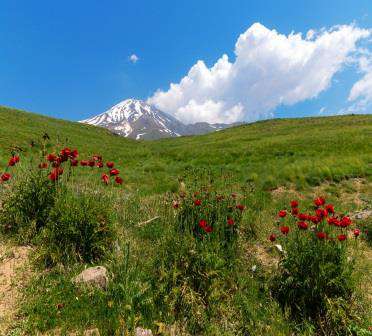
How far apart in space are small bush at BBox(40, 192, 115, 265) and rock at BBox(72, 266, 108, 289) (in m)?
0.68

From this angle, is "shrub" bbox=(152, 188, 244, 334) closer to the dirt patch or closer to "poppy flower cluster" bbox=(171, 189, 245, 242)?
"poppy flower cluster" bbox=(171, 189, 245, 242)

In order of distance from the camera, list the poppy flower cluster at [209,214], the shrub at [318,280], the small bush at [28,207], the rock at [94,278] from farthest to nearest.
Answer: the poppy flower cluster at [209,214], the small bush at [28,207], the rock at [94,278], the shrub at [318,280]

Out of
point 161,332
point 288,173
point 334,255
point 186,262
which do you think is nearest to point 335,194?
point 288,173

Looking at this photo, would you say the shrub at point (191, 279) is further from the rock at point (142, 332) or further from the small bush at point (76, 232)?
the small bush at point (76, 232)

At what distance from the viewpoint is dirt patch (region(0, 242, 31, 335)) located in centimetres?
478

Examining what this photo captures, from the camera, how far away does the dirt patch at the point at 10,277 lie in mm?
4782

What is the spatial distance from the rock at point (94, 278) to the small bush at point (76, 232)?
2.22 feet

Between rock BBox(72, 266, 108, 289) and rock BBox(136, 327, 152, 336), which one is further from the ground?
rock BBox(72, 266, 108, 289)

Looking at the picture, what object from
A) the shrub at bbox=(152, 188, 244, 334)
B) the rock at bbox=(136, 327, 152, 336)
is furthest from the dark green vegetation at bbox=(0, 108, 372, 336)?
the rock at bbox=(136, 327, 152, 336)

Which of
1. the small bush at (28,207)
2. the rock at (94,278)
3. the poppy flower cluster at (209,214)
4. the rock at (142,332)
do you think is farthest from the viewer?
the poppy flower cluster at (209,214)

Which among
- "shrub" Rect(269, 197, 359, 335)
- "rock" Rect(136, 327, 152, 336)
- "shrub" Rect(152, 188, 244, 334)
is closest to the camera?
"rock" Rect(136, 327, 152, 336)

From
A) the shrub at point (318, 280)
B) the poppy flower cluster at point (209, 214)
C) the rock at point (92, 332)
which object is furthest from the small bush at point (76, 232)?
the shrub at point (318, 280)

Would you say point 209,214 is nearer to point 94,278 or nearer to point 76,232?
point 76,232

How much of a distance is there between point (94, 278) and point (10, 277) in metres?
1.51
